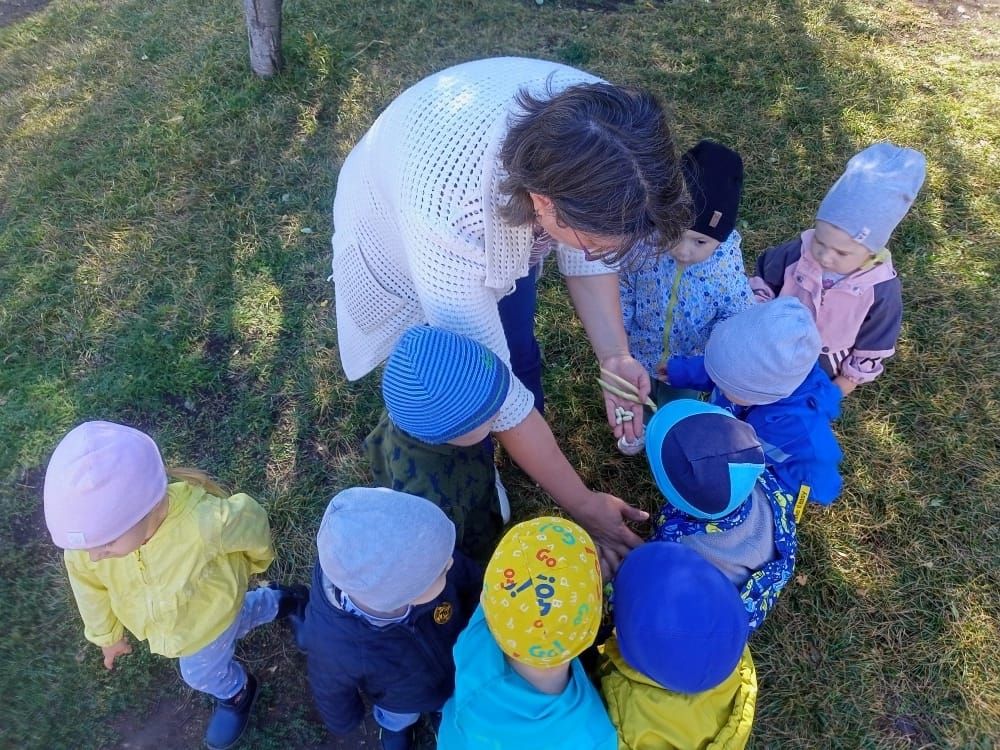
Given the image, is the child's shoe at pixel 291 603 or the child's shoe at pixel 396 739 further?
the child's shoe at pixel 291 603

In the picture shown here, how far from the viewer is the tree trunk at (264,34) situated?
423 centimetres

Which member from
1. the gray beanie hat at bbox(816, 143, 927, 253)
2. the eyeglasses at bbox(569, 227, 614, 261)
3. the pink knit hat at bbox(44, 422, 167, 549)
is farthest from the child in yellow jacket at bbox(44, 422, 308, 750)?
the gray beanie hat at bbox(816, 143, 927, 253)

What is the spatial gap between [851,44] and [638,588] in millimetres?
4544

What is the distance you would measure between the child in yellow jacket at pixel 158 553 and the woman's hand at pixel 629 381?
1234mm

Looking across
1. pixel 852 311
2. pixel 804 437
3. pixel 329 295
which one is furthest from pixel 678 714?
pixel 329 295

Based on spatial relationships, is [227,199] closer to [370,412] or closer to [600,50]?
[370,412]

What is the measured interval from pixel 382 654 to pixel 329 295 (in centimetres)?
222

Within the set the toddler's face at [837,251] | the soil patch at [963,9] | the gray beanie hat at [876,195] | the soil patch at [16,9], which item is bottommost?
the soil patch at [16,9]

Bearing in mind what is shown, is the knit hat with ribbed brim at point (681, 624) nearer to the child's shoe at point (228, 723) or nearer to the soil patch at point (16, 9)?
the child's shoe at point (228, 723)

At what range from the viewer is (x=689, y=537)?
2104mm

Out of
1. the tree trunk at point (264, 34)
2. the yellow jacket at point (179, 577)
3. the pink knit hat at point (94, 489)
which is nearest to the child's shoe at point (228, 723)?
the yellow jacket at point (179, 577)

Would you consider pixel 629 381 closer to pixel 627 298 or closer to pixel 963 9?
pixel 627 298

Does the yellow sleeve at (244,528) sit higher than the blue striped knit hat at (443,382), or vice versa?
the blue striped knit hat at (443,382)

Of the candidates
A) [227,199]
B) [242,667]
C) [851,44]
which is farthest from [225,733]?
[851,44]
